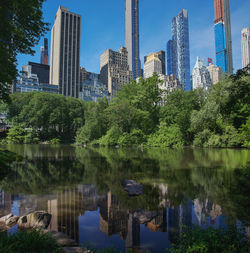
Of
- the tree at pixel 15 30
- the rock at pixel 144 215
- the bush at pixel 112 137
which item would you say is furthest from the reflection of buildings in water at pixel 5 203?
the bush at pixel 112 137

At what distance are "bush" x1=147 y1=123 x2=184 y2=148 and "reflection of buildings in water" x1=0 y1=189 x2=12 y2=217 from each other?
2951 cm

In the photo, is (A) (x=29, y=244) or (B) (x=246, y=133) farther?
(B) (x=246, y=133)

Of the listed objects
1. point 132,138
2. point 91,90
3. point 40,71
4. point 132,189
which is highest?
point 40,71

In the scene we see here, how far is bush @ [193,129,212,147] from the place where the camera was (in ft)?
101

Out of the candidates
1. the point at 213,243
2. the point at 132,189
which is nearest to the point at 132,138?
the point at 132,189

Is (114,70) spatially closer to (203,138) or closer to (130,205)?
(203,138)

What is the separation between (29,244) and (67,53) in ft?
529

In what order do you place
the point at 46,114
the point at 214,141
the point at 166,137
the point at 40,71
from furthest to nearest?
the point at 40,71, the point at 46,114, the point at 166,137, the point at 214,141

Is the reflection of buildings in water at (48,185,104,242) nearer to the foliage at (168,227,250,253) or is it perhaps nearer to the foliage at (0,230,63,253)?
the foliage at (0,230,63,253)

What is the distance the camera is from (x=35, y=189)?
316 inches

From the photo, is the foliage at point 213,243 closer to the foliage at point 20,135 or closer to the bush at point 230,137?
the bush at point 230,137

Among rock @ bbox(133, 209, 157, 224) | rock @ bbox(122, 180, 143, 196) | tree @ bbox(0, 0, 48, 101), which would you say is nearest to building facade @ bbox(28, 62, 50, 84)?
tree @ bbox(0, 0, 48, 101)

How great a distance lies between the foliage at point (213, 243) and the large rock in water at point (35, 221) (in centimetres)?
326

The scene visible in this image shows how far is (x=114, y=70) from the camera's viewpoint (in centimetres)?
14888
